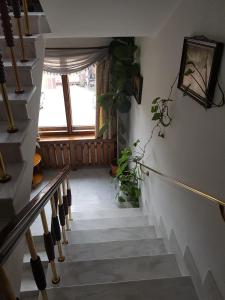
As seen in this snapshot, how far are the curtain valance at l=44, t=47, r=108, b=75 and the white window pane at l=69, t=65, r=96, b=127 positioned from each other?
31 cm

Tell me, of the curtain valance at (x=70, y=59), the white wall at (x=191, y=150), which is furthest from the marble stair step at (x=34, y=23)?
the curtain valance at (x=70, y=59)

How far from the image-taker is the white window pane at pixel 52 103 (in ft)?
14.8

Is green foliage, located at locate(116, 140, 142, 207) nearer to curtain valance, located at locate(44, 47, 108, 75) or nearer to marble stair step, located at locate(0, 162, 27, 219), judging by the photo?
curtain valance, located at locate(44, 47, 108, 75)

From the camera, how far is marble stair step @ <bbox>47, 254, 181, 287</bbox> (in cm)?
166

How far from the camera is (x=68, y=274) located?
1.66m

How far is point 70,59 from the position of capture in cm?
406

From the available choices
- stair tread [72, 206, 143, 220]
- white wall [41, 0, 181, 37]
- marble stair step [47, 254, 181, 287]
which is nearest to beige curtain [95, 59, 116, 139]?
white wall [41, 0, 181, 37]

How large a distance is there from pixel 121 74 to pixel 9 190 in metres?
2.81

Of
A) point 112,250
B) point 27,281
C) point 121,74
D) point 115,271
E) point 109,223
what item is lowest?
point 109,223

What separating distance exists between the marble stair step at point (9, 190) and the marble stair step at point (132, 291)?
1.71 feet

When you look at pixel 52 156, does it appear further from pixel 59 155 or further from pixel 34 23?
pixel 34 23

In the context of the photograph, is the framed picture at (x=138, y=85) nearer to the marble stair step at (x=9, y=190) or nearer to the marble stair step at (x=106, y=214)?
the marble stair step at (x=106, y=214)

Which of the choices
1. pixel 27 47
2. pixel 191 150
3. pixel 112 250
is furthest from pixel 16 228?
pixel 27 47

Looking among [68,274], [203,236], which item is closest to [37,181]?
[68,274]
